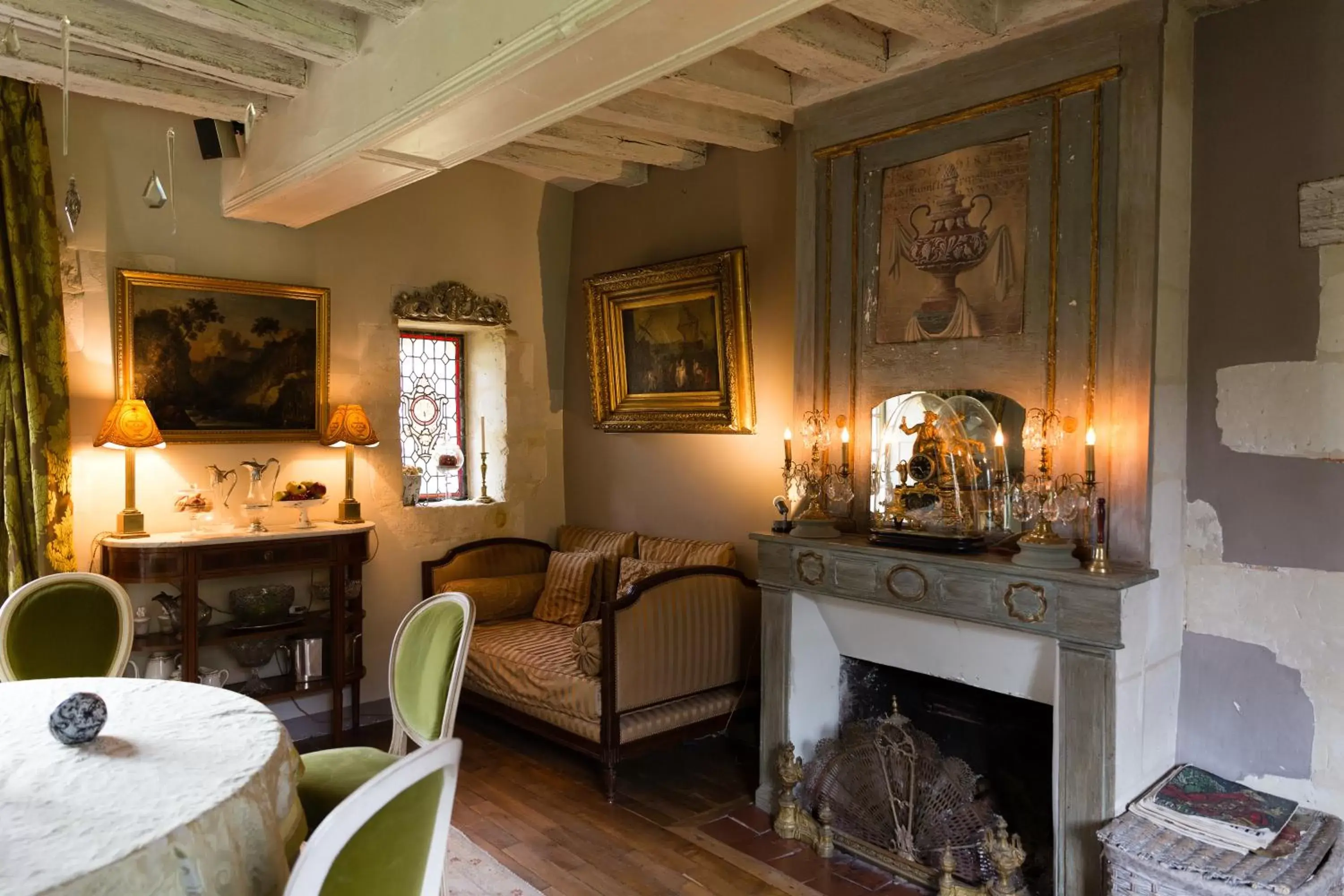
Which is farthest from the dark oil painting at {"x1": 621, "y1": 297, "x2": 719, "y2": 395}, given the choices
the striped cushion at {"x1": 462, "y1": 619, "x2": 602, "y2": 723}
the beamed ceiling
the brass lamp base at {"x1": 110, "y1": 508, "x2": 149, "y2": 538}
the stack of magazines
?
the stack of magazines

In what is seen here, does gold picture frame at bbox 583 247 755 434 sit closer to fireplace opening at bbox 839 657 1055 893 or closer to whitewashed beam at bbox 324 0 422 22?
fireplace opening at bbox 839 657 1055 893

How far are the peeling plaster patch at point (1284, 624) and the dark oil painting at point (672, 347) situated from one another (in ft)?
7.56

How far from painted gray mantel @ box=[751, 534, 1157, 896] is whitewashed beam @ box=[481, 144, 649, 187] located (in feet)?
7.97

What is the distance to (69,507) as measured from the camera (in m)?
3.79

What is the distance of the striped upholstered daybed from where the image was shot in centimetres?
375

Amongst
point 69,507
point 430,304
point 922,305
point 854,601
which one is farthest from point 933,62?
point 69,507

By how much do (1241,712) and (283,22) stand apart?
11.7 ft

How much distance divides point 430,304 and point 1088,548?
3.53 m

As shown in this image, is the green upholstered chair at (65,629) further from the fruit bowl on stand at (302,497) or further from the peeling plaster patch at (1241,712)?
the peeling plaster patch at (1241,712)

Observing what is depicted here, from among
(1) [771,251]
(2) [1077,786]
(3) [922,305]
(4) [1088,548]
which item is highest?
(1) [771,251]

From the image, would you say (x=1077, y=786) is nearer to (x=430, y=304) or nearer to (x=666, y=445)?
(x=666, y=445)

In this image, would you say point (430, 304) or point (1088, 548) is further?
point (430, 304)

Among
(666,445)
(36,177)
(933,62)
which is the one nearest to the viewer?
(933,62)

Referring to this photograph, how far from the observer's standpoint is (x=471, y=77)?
96.8 inches
